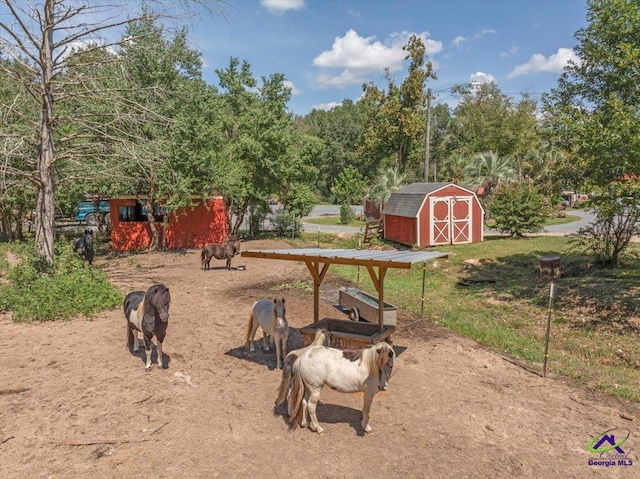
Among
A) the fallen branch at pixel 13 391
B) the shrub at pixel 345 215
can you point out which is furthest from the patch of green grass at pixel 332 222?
the fallen branch at pixel 13 391

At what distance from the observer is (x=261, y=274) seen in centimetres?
1752

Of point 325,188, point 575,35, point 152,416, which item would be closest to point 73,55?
point 152,416

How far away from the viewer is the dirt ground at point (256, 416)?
5.24 m

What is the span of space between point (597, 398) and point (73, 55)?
14.9 m

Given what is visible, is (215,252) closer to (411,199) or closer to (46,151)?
(46,151)

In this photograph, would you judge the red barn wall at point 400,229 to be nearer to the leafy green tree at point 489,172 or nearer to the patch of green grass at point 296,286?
the patch of green grass at point 296,286

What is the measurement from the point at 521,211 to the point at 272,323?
23248mm

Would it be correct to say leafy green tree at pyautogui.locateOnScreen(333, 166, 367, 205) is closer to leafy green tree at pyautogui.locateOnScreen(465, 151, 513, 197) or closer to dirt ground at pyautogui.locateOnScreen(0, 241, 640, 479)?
leafy green tree at pyautogui.locateOnScreen(465, 151, 513, 197)

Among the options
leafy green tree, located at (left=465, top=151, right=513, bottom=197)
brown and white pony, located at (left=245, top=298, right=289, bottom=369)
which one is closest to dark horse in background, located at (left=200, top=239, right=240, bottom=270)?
brown and white pony, located at (left=245, top=298, right=289, bottom=369)

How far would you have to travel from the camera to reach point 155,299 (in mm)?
7434

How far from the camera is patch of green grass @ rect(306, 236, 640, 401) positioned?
30.8 ft

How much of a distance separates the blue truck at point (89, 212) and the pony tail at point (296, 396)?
109 ft

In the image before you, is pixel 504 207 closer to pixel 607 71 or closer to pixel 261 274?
pixel 607 71

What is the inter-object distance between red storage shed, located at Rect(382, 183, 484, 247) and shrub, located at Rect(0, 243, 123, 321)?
1666 cm
